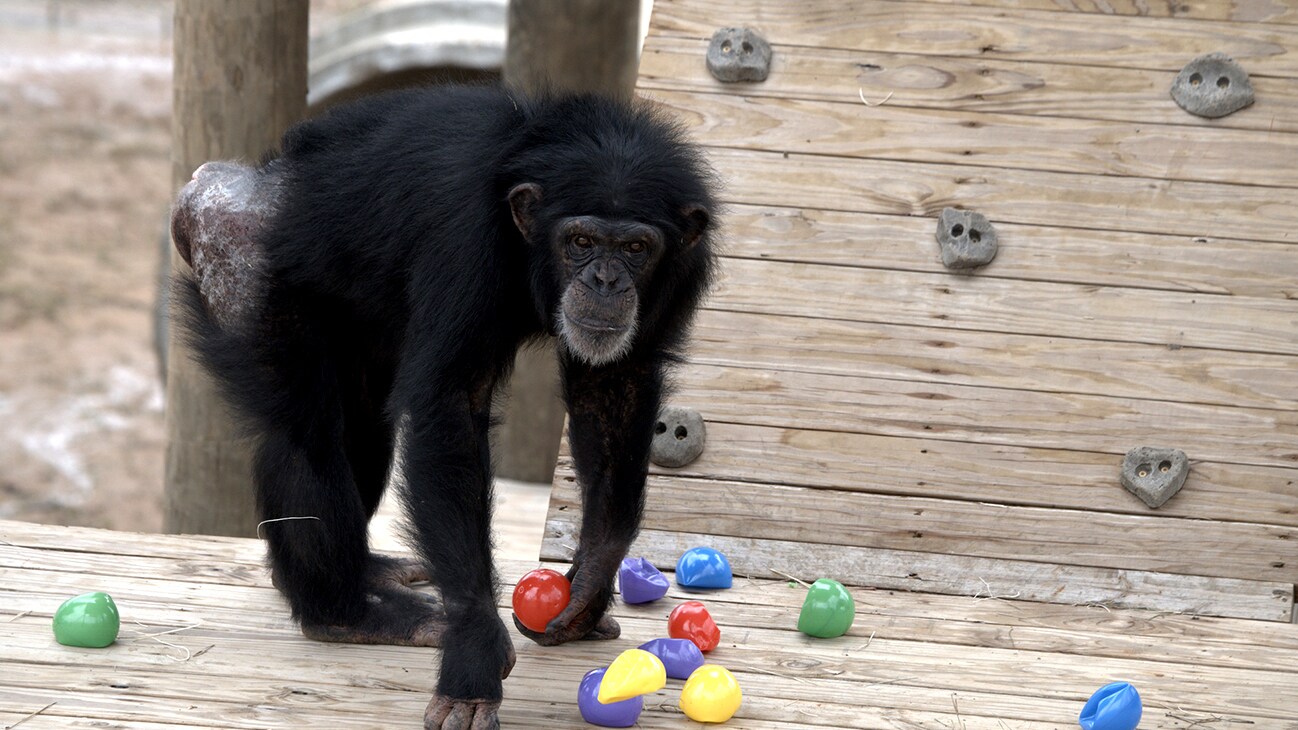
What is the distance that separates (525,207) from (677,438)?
143 centimetres

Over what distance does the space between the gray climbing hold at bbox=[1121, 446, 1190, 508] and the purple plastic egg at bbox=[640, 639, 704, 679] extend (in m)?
1.80

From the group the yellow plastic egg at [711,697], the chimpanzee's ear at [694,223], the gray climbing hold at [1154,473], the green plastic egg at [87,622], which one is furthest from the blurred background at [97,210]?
the gray climbing hold at [1154,473]

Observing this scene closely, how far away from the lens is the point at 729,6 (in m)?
5.30

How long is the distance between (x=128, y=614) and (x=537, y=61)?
388 cm

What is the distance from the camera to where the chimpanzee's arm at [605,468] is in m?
3.72

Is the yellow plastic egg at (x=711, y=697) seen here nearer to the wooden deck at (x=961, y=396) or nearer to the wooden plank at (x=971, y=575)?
the wooden deck at (x=961, y=396)

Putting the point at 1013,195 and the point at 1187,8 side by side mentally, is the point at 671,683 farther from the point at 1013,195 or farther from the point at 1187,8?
the point at 1187,8

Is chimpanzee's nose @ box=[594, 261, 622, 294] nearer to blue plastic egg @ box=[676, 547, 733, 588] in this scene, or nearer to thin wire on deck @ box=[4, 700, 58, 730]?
blue plastic egg @ box=[676, 547, 733, 588]

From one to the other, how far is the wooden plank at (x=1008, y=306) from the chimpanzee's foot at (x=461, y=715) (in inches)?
81.3

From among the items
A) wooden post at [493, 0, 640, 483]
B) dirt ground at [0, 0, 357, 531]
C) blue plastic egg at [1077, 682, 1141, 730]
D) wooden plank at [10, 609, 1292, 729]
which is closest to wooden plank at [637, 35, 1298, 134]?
wooden post at [493, 0, 640, 483]

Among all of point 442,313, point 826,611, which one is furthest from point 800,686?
point 442,313

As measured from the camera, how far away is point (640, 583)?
4.06 meters

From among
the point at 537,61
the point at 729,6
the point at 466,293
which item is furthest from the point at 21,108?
the point at 466,293

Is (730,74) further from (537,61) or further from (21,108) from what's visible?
(21,108)
